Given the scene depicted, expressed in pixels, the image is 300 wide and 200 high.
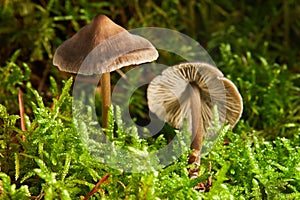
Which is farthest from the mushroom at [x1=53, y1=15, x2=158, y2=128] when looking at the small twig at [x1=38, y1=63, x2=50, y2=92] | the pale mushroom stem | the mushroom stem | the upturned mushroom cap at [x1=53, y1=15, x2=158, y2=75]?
the small twig at [x1=38, y1=63, x2=50, y2=92]

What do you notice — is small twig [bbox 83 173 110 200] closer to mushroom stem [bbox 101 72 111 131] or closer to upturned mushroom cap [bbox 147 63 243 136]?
mushroom stem [bbox 101 72 111 131]

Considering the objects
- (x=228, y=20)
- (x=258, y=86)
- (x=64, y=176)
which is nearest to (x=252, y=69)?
(x=258, y=86)

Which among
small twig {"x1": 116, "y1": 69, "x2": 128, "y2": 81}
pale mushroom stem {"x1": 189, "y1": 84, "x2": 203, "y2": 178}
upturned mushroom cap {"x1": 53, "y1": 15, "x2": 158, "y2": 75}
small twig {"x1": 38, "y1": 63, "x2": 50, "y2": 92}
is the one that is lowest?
pale mushroom stem {"x1": 189, "y1": 84, "x2": 203, "y2": 178}

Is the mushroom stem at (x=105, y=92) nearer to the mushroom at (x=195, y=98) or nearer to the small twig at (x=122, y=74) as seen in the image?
the mushroom at (x=195, y=98)

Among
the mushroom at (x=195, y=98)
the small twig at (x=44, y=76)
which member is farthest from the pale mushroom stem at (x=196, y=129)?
the small twig at (x=44, y=76)

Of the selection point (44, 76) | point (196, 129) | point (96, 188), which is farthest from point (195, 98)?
point (44, 76)

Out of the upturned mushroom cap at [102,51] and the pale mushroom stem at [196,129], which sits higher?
the upturned mushroom cap at [102,51]

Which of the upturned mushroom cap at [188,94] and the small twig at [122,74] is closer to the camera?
the upturned mushroom cap at [188,94]

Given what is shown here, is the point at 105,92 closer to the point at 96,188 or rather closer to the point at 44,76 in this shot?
the point at 96,188
